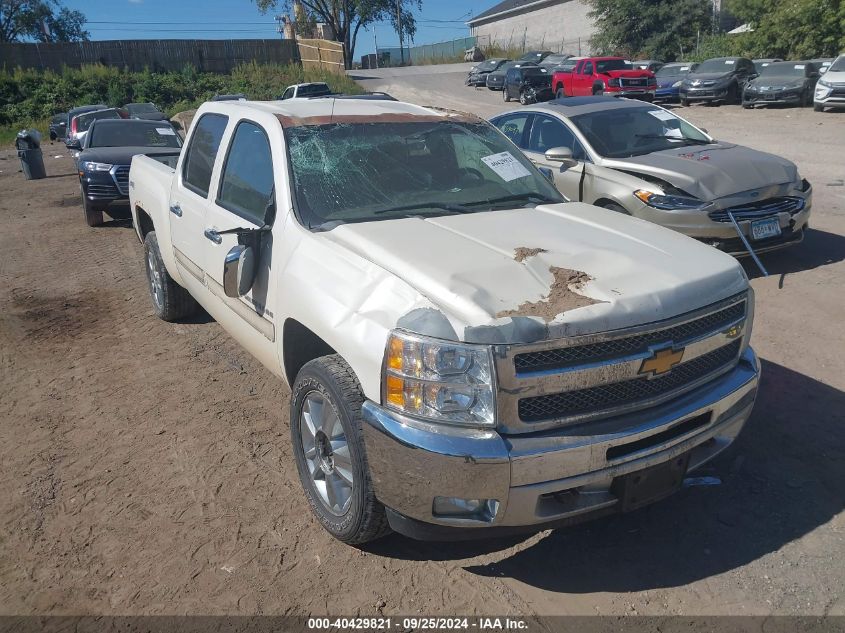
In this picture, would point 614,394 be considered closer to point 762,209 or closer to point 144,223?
point 762,209

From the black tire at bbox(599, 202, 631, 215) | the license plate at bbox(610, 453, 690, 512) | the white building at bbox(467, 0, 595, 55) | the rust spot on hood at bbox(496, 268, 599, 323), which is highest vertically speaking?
the white building at bbox(467, 0, 595, 55)

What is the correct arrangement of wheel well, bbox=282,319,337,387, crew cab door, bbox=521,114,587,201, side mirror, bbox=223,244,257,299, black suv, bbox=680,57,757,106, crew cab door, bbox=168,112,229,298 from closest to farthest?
wheel well, bbox=282,319,337,387
side mirror, bbox=223,244,257,299
crew cab door, bbox=168,112,229,298
crew cab door, bbox=521,114,587,201
black suv, bbox=680,57,757,106

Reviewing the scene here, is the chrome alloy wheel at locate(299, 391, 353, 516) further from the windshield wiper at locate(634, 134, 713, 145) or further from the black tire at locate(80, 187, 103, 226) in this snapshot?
the black tire at locate(80, 187, 103, 226)

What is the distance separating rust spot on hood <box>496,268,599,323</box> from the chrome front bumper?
454mm

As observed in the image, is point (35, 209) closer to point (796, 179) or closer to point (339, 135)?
point (339, 135)

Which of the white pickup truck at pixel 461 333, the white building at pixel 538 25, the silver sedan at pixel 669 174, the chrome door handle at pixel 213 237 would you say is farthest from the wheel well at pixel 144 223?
the white building at pixel 538 25

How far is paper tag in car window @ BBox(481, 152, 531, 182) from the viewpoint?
4.28 meters

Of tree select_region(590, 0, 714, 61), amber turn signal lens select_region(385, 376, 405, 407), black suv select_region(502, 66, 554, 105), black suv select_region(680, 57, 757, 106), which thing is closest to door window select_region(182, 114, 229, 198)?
amber turn signal lens select_region(385, 376, 405, 407)

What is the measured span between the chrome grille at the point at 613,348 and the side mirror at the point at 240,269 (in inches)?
66.9

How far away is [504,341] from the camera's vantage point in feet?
8.43

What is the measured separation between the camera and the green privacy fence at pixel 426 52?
67.1 m

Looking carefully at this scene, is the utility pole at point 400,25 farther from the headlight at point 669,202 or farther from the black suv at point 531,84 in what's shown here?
the headlight at point 669,202

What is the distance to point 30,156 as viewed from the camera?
59.3 feet

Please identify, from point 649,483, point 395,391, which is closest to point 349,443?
point 395,391
